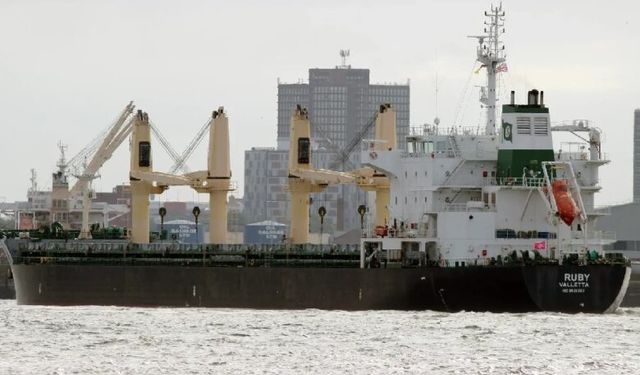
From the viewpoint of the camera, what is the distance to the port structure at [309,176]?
81.5 meters

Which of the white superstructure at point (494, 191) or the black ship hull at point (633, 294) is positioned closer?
the white superstructure at point (494, 191)

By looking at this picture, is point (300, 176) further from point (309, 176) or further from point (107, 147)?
point (107, 147)

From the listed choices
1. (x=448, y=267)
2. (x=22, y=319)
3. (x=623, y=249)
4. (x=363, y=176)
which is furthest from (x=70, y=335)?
(x=623, y=249)

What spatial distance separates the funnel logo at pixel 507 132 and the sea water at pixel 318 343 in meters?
6.93

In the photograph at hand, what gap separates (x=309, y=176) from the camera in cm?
8200

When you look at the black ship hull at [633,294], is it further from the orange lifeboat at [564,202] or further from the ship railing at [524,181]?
the orange lifeboat at [564,202]

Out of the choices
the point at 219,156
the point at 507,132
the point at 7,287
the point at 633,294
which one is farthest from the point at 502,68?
the point at 7,287

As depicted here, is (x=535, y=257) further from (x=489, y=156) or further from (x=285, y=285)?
(x=285, y=285)

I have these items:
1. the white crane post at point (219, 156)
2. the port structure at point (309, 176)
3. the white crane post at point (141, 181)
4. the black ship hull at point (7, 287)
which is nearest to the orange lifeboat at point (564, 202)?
the port structure at point (309, 176)

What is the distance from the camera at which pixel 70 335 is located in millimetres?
60281

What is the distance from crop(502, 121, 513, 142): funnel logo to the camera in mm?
70750

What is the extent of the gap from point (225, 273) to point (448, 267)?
11.6 meters

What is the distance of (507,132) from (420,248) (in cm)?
542

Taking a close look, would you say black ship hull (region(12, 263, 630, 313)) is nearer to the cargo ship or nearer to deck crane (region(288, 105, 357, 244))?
the cargo ship
